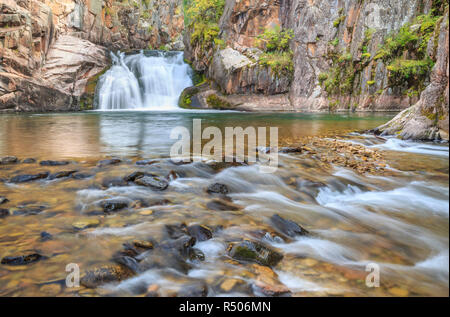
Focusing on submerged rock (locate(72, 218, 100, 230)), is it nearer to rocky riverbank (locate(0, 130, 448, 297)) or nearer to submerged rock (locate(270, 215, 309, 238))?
rocky riverbank (locate(0, 130, 448, 297))

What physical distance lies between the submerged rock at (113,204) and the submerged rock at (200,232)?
919 millimetres

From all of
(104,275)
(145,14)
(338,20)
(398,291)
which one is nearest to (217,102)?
(338,20)

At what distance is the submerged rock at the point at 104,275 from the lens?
1.75 meters

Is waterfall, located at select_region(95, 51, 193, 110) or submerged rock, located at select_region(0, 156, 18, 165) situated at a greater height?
waterfall, located at select_region(95, 51, 193, 110)

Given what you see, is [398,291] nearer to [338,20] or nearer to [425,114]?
[425,114]

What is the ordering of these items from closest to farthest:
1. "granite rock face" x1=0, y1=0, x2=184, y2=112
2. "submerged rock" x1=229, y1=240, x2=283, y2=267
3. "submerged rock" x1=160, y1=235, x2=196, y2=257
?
"submerged rock" x1=229, y1=240, x2=283, y2=267
"submerged rock" x1=160, y1=235, x2=196, y2=257
"granite rock face" x1=0, y1=0, x2=184, y2=112

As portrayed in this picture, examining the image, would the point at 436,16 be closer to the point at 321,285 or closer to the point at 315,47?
the point at 315,47

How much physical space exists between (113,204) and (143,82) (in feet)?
76.0

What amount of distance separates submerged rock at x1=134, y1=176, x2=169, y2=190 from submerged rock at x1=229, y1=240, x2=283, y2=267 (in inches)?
65.4

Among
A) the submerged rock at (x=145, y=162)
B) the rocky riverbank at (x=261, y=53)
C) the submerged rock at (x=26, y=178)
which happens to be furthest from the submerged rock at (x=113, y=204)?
the rocky riverbank at (x=261, y=53)

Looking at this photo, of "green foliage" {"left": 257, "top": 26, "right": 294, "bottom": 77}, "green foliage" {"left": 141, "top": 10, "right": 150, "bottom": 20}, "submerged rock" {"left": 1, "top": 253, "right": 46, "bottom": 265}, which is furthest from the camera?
"green foliage" {"left": 141, "top": 10, "right": 150, "bottom": 20}

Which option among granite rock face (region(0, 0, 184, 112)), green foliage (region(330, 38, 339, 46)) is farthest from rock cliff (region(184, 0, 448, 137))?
granite rock face (region(0, 0, 184, 112))

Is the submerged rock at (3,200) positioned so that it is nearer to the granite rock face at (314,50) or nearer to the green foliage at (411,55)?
the green foliage at (411,55)

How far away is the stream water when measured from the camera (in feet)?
5.39
